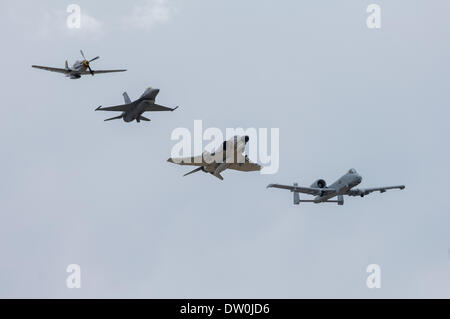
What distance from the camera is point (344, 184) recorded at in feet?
374

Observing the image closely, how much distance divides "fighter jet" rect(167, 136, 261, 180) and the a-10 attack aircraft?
47.3ft

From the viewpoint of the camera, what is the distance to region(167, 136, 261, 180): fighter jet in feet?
329

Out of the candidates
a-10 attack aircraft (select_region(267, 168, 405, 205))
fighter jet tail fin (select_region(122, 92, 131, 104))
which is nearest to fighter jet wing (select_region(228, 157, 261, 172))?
a-10 attack aircraft (select_region(267, 168, 405, 205))

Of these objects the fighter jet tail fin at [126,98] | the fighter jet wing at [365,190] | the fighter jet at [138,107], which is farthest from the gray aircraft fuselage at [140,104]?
the fighter jet wing at [365,190]

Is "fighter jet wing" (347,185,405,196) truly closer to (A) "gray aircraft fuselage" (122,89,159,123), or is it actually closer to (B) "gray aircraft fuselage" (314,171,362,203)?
(B) "gray aircraft fuselage" (314,171,362,203)

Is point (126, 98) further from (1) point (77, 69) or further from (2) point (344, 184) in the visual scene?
(2) point (344, 184)

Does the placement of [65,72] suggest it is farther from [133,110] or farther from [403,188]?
[403,188]

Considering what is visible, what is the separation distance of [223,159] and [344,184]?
21108mm

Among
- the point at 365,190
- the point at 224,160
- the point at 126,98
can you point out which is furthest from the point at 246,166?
the point at 365,190

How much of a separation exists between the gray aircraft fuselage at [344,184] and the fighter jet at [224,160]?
47.0ft

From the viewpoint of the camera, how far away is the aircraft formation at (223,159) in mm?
102250

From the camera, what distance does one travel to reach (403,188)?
4916 inches
